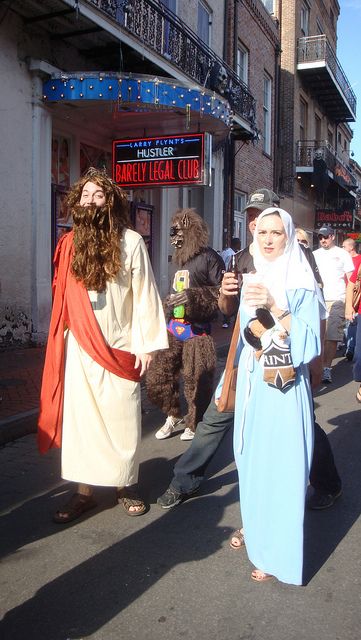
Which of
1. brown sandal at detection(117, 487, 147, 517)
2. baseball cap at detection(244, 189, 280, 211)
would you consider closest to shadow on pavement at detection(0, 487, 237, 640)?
brown sandal at detection(117, 487, 147, 517)

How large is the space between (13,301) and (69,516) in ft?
19.4

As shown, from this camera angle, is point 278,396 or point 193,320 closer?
point 278,396

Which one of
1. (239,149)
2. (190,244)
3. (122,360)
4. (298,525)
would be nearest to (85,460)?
(122,360)

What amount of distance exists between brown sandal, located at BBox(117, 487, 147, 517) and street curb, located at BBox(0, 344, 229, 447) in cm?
180

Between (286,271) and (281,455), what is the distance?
2.81 feet

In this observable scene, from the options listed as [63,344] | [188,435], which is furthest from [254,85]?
[63,344]

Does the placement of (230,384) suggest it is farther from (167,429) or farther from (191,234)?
(167,429)

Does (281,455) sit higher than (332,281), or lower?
lower

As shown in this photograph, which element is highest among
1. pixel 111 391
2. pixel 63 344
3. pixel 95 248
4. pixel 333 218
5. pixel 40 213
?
pixel 333 218

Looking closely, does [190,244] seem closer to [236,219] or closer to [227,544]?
[227,544]

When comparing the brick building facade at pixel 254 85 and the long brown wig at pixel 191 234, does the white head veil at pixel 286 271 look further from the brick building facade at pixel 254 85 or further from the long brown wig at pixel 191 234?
the brick building facade at pixel 254 85

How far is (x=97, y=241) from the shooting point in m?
3.35

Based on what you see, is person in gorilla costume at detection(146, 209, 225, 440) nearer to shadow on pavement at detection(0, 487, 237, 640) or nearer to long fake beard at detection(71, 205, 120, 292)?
shadow on pavement at detection(0, 487, 237, 640)

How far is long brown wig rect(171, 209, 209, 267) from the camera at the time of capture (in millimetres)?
4926
